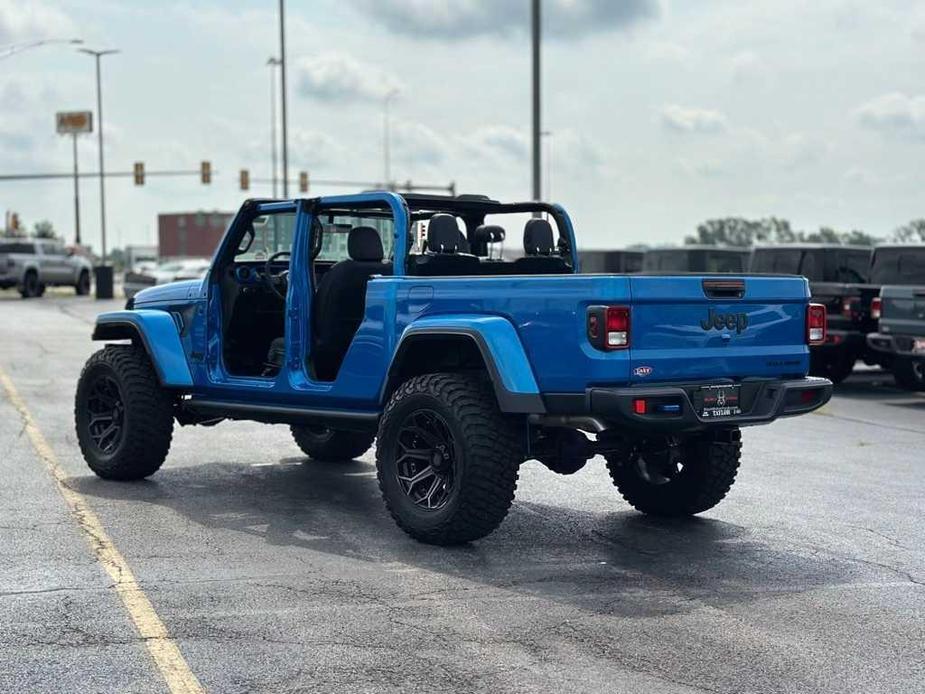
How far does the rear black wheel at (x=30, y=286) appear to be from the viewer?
46.0 meters

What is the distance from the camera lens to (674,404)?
693 centimetres

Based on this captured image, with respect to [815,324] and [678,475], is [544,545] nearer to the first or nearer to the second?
[678,475]

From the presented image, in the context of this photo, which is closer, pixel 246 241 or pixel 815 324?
pixel 815 324

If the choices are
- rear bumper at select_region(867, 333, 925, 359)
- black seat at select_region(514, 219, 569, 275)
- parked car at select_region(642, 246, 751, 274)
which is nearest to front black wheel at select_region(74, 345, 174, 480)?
black seat at select_region(514, 219, 569, 275)

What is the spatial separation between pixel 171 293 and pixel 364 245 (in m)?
2.13

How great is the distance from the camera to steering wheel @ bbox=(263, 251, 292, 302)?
30.7ft

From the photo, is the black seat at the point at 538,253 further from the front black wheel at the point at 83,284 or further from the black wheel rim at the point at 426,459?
the front black wheel at the point at 83,284

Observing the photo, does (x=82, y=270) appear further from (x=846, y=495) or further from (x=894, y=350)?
(x=846, y=495)

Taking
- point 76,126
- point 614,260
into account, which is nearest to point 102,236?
point 76,126

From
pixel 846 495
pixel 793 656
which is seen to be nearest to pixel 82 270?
pixel 846 495

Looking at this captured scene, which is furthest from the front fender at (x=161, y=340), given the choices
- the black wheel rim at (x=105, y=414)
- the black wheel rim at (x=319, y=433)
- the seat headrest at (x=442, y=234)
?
the seat headrest at (x=442, y=234)

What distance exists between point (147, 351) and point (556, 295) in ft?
12.5

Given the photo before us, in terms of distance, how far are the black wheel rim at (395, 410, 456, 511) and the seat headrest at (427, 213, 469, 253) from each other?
43.4 inches

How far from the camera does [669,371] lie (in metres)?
7.05
